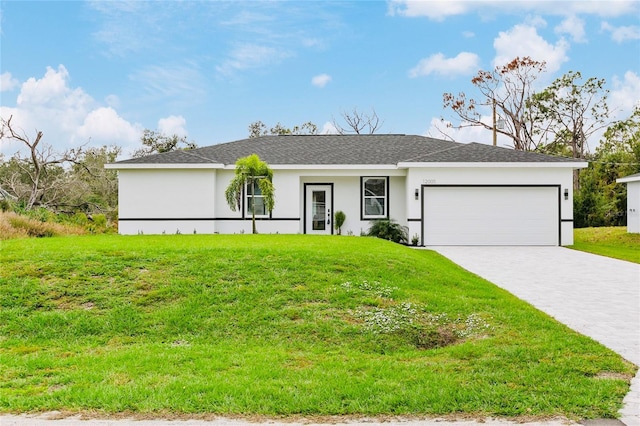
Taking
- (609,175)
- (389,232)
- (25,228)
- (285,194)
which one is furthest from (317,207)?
(609,175)

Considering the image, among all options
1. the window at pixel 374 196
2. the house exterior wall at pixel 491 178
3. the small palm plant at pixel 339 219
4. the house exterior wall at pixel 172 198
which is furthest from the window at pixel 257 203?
the house exterior wall at pixel 491 178

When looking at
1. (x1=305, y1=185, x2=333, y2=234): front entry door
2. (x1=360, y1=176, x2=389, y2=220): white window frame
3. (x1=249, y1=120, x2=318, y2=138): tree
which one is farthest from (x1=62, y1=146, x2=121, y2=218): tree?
(x1=360, y1=176, x2=389, y2=220): white window frame

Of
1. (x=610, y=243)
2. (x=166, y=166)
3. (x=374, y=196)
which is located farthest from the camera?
(x=610, y=243)

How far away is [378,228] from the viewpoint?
18.5m

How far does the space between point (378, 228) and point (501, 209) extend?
4.48 metres

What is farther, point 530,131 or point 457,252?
point 530,131

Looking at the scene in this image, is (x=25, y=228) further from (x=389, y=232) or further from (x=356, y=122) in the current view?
(x=356, y=122)

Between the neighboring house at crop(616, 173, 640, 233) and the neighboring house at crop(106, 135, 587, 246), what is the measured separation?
5.86 meters

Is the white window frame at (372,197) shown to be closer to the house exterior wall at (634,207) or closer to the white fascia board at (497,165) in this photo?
the white fascia board at (497,165)

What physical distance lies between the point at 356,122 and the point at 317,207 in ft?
68.4

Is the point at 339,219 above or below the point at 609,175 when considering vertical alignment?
below

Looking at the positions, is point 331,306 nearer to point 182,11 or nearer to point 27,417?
point 27,417

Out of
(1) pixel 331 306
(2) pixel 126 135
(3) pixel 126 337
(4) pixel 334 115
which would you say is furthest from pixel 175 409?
(4) pixel 334 115

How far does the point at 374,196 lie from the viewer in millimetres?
19734
